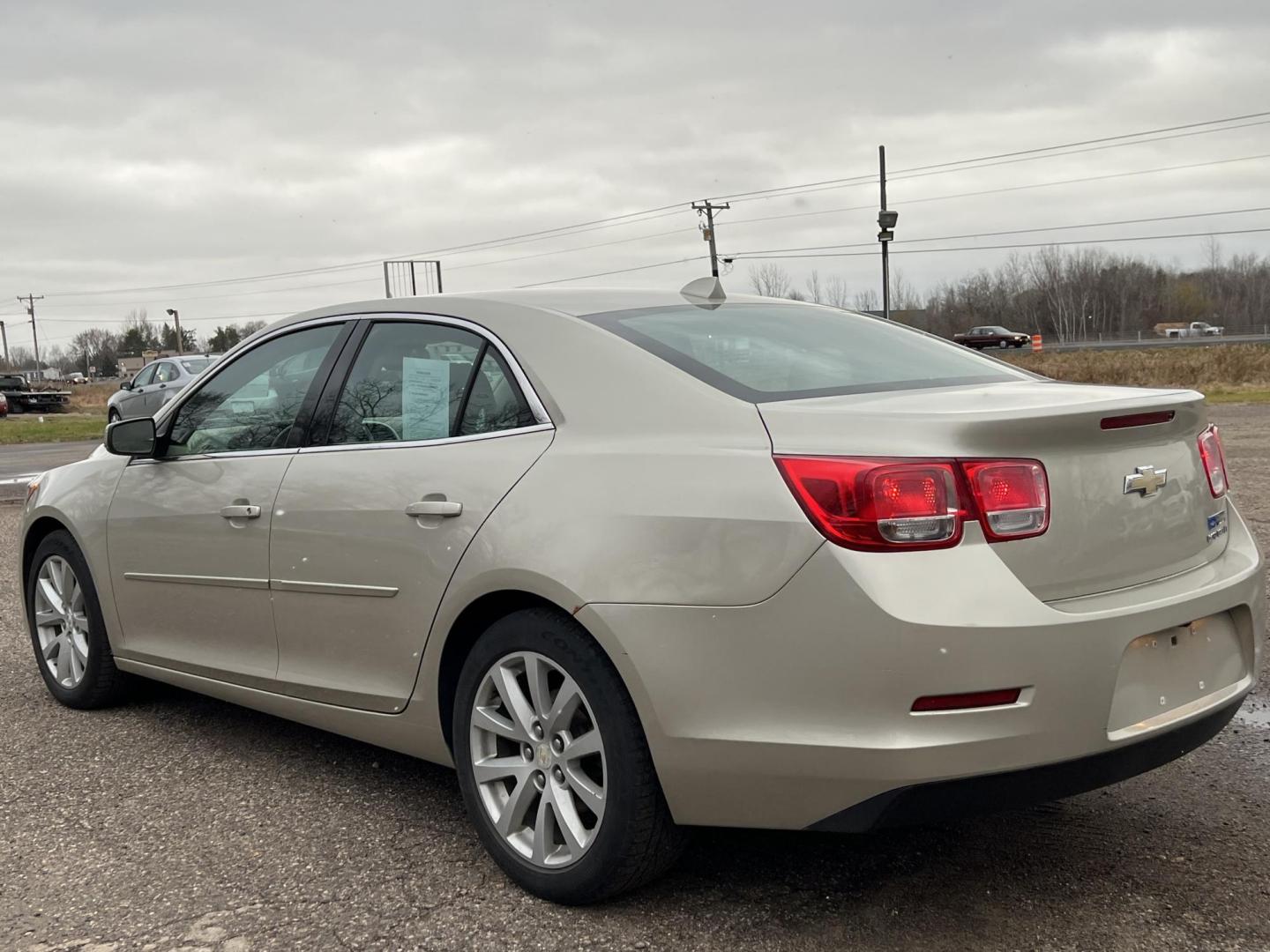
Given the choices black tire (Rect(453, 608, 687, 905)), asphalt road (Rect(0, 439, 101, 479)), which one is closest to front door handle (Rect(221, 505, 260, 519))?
black tire (Rect(453, 608, 687, 905))

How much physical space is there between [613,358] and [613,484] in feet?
1.42

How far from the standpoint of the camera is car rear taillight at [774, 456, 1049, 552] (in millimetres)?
2438

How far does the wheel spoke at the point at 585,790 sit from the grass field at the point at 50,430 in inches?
855

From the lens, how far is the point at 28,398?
40.9m

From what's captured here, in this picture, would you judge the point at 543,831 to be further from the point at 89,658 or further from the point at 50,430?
the point at 50,430

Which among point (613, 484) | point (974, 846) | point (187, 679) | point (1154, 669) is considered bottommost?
point (974, 846)

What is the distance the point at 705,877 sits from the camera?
3.09 meters

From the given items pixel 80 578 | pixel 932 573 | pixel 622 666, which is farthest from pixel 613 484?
pixel 80 578

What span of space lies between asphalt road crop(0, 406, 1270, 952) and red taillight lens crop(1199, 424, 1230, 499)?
3.15ft

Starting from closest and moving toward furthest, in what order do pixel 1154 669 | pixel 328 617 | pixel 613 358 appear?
1. pixel 1154 669
2. pixel 613 358
3. pixel 328 617

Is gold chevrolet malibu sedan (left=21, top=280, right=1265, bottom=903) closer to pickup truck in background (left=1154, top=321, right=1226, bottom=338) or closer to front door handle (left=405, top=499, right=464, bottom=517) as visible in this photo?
front door handle (left=405, top=499, right=464, bottom=517)

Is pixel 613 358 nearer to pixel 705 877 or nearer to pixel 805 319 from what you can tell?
pixel 805 319

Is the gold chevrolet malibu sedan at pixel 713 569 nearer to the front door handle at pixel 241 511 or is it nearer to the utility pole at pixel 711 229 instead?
the front door handle at pixel 241 511

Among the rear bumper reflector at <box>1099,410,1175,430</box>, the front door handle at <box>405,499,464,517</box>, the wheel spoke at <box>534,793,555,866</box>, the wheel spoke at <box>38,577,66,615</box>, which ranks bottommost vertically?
the wheel spoke at <box>534,793,555,866</box>
